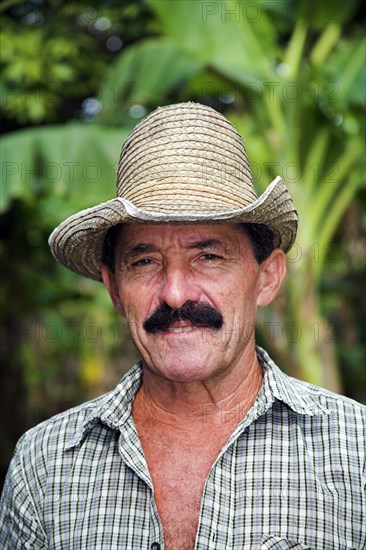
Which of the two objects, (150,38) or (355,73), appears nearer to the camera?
(355,73)

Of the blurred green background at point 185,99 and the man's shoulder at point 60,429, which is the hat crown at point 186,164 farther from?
the blurred green background at point 185,99

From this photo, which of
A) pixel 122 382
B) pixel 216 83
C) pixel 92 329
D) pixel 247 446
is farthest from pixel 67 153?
pixel 92 329

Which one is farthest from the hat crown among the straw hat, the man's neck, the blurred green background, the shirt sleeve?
the blurred green background

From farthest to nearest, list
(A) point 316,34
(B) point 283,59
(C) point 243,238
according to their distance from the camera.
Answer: (A) point 316,34 < (B) point 283,59 < (C) point 243,238

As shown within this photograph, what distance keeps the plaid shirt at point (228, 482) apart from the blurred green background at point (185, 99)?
79.7 inches

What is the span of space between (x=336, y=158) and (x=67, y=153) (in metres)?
1.65

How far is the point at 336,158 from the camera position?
16.3ft

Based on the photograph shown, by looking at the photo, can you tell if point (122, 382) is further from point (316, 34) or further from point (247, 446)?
point (316, 34)

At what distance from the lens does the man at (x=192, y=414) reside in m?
2.17

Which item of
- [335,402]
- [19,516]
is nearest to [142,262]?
[335,402]

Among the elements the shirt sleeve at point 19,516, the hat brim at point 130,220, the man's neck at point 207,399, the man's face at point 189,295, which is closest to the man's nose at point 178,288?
the man's face at point 189,295

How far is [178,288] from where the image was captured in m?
2.22

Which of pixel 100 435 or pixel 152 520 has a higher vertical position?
pixel 100 435

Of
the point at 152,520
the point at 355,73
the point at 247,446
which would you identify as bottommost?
the point at 152,520
